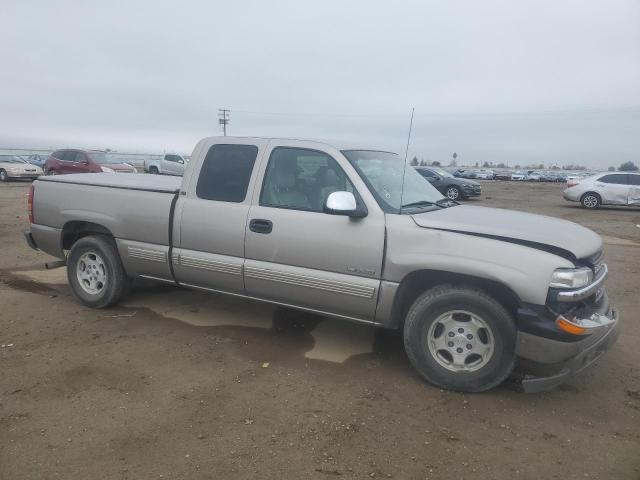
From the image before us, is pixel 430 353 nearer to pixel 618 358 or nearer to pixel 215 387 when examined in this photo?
pixel 215 387

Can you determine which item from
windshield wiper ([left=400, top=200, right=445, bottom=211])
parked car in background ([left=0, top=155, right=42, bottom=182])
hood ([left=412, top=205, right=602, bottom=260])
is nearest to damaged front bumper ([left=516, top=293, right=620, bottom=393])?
hood ([left=412, top=205, right=602, bottom=260])

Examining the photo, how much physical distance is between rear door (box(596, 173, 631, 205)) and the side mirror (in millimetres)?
18966

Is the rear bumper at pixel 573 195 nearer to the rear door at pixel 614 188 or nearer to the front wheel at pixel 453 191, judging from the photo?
the rear door at pixel 614 188

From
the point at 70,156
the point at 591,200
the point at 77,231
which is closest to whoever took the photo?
the point at 77,231

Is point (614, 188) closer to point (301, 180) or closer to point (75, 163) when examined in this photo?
point (301, 180)

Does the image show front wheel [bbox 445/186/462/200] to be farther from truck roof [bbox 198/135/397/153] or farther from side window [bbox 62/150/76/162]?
truck roof [bbox 198/135/397/153]

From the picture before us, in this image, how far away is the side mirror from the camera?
3.72 m

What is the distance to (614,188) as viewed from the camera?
757 inches

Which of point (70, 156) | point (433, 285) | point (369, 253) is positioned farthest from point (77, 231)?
point (70, 156)

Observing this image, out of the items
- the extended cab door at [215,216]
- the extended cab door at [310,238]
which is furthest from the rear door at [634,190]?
the extended cab door at [215,216]

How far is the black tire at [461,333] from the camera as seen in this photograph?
3498mm

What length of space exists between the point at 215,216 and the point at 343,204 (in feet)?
4.51

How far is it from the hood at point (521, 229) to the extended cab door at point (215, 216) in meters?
1.58

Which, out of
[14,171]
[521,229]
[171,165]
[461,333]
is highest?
[521,229]
